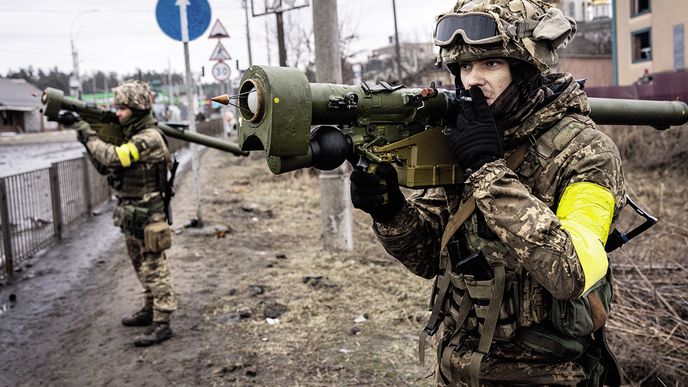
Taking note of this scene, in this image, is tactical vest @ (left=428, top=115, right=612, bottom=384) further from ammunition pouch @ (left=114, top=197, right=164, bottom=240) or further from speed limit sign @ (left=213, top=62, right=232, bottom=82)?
speed limit sign @ (left=213, top=62, right=232, bottom=82)

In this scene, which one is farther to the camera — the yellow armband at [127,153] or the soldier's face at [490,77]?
the yellow armband at [127,153]

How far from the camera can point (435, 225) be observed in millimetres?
2576

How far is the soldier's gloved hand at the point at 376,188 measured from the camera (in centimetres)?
213

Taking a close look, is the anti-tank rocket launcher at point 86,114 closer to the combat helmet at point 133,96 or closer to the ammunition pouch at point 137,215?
the combat helmet at point 133,96

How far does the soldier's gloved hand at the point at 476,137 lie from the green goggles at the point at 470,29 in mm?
A: 210

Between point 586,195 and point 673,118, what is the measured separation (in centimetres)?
115

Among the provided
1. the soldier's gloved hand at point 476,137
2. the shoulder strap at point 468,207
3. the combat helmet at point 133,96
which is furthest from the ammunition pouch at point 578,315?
the combat helmet at point 133,96

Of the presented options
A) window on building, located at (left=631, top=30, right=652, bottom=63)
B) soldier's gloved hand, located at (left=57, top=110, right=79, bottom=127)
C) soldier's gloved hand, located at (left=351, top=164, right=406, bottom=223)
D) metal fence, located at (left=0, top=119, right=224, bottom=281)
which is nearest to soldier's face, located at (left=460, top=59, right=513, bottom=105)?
soldier's gloved hand, located at (left=351, top=164, right=406, bottom=223)

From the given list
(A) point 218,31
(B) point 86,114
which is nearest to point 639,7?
(A) point 218,31

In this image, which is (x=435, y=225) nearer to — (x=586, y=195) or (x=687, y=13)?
(x=586, y=195)

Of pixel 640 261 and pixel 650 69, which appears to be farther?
pixel 650 69

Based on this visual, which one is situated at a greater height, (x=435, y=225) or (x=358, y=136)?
(x=358, y=136)

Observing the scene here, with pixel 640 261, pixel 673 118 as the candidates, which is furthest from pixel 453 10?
pixel 640 261

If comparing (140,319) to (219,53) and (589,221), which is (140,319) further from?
Result: (219,53)
